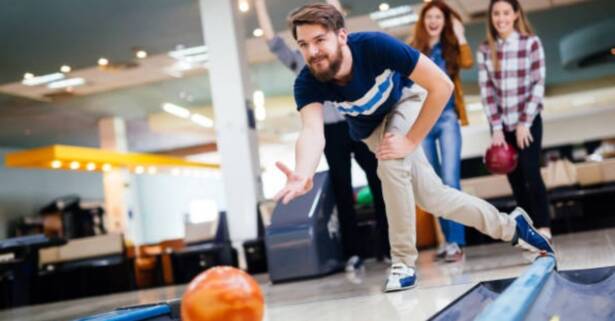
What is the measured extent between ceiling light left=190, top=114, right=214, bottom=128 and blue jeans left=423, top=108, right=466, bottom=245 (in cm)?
1222

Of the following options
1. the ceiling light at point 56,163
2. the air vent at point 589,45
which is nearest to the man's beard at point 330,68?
the air vent at point 589,45

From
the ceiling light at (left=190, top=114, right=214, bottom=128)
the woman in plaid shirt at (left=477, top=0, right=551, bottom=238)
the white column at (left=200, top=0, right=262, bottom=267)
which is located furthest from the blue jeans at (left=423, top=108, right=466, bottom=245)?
the ceiling light at (left=190, top=114, right=214, bottom=128)

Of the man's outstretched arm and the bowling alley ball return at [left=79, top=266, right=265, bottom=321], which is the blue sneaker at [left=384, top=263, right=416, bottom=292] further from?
the bowling alley ball return at [left=79, top=266, right=265, bottom=321]

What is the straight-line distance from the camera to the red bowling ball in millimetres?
3566

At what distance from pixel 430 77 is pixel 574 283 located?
788mm

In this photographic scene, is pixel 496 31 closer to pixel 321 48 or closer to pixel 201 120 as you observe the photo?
pixel 321 48

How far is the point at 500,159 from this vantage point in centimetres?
356

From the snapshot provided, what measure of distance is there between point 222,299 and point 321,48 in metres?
0.99

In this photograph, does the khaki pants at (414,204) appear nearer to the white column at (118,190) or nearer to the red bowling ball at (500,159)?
the red bowling ball at (500,159)

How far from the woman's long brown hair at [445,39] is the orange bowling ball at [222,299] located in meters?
2.63

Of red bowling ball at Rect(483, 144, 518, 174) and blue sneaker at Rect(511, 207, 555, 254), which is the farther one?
red bowling ball at Rect(483, 144, 518, 174)

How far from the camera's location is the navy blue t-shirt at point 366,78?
2.40 meters

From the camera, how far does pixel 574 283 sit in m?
2.22

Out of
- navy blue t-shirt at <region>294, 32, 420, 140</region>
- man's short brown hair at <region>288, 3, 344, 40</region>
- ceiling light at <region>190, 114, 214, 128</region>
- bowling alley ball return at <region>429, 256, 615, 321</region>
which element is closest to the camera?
Answer: bowling alley ball return at <region>429, 256, 615, 321</region>
